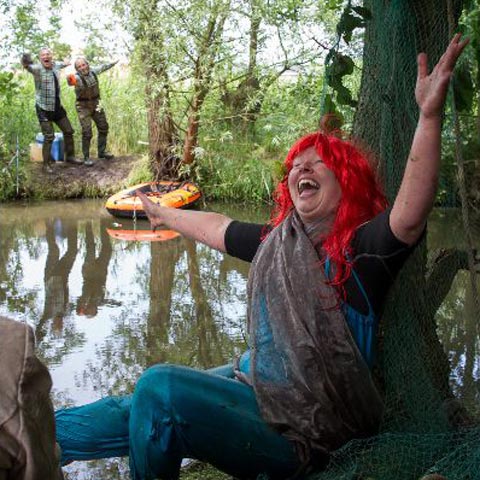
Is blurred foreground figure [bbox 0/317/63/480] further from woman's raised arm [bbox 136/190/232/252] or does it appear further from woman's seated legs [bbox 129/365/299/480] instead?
woman's raised arm [bbox 136/190/232/252]

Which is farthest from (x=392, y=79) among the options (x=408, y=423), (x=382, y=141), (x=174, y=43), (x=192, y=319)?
(x=174, y=43)

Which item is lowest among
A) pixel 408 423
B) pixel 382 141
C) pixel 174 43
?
pixel 408 423

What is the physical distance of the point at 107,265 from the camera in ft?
25.2

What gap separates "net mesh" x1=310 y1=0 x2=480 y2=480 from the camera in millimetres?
2145

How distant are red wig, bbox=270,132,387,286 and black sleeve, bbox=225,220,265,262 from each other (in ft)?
0.85

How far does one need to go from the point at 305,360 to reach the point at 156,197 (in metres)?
8.90

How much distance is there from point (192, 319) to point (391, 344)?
10.4ft

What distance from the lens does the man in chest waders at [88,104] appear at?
487 inches

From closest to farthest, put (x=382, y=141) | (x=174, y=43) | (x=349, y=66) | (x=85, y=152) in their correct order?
1. (x=382, y=141)
2. (x=349, y=66)
3. (x=174, y=43)
4. (x=85, y=152)

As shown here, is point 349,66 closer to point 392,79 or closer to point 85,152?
point 392,79

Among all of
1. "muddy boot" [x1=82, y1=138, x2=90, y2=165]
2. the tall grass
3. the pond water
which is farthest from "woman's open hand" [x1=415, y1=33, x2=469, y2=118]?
"muddy boot" [x1=82, y1=138, x2=90, y2=165]

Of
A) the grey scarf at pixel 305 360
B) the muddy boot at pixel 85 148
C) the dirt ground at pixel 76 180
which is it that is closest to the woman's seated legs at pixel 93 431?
the grey scarf at pixel 305 360

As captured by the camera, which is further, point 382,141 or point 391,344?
point 382,141

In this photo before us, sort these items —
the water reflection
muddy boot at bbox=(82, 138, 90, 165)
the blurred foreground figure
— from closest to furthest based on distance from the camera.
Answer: the blurred foreground figure → the water reflection → muddy boot at bbox=(82, 138, 90, 165)
